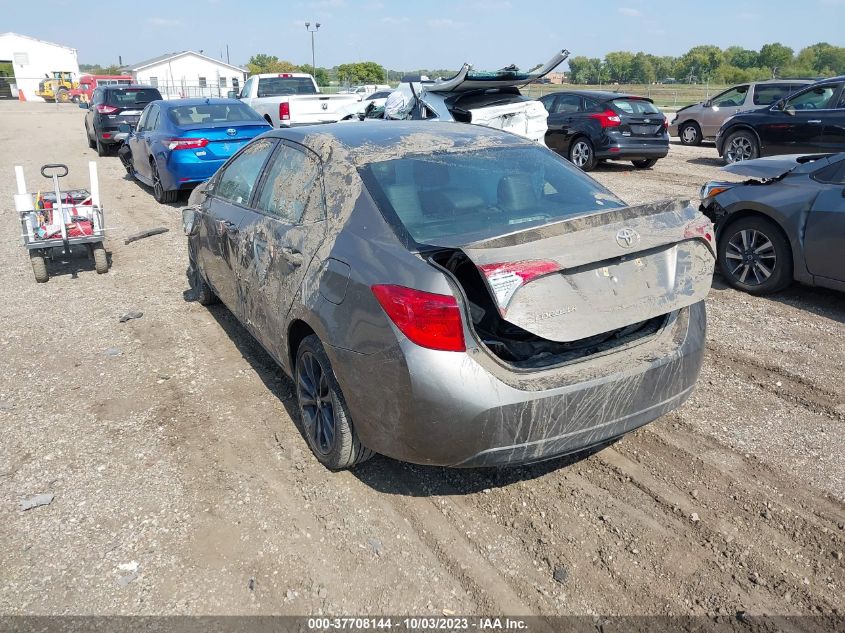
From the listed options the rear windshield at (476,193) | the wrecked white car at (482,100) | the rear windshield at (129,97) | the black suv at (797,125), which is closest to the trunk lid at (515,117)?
the wrecked white car at (482,100)

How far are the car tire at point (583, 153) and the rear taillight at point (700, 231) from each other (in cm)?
1083

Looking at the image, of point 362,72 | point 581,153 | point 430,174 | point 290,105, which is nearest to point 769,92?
point 581,153

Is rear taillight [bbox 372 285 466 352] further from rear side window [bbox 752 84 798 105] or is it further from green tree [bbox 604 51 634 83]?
green tree [bbox 604 51 634 83]

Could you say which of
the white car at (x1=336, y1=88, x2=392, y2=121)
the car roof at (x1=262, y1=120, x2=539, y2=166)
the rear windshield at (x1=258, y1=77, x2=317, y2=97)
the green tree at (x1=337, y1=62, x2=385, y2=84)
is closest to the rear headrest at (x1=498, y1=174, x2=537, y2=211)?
the car roof at (x1=262, y1=120, x2=539, y2=166)

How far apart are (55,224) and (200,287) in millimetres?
→ 1995

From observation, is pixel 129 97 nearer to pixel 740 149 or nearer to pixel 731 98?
pixel 740 149

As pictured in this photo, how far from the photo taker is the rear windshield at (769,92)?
16.0 meters

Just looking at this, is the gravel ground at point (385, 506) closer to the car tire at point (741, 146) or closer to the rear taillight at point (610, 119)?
the rear taillight at point (610, 119)

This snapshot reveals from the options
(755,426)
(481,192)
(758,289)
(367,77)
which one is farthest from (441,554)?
(367,77)

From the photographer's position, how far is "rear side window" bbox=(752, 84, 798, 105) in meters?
16.0

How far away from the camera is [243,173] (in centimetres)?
466

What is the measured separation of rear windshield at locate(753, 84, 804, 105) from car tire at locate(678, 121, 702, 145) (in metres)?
1.77

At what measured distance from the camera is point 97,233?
6.93 m

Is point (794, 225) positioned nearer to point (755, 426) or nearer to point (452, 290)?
point (755, 426)
